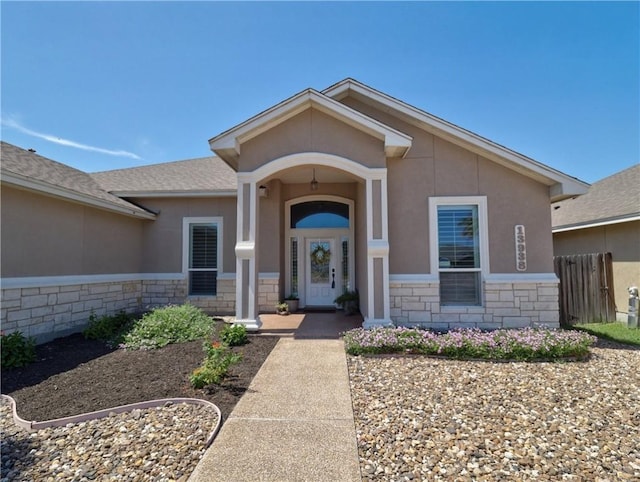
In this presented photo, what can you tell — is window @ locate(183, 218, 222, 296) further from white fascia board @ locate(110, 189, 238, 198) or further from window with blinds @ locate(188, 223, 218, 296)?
white fascia board @ locate(110, 189, 238, 198)

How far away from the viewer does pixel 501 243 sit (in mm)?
7387

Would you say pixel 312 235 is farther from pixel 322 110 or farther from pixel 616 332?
pixel 616 332

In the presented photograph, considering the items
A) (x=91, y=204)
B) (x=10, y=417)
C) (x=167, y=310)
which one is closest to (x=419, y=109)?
(x=167, y=310)

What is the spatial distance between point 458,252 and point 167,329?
7030mm

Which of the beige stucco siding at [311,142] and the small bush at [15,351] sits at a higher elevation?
the beige stucco siding at [311,142]

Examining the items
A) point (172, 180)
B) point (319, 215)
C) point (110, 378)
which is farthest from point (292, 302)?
point (172, 180)

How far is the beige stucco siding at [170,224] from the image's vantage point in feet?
32.9

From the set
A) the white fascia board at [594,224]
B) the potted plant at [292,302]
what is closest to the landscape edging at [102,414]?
the potted plant at [292,302]

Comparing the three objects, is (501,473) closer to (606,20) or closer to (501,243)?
(501,243)

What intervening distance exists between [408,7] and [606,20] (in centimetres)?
519

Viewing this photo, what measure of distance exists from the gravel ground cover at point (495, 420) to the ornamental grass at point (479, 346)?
0.21m

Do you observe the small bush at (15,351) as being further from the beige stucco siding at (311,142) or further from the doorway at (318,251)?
the doorway at (318,251)

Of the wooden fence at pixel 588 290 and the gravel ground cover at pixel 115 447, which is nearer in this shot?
the gravel ground cover at pixel 115 447

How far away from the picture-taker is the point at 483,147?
23.9ft
